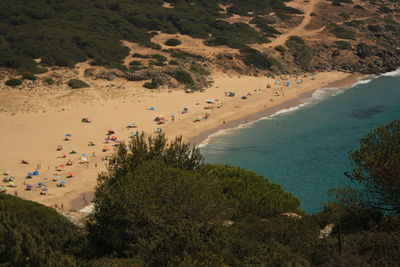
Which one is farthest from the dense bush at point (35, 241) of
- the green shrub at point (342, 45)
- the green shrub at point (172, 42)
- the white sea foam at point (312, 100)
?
the green shrub at point (342, 45)

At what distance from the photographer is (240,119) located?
60812 millimetres

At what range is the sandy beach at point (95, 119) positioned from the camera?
136 ft

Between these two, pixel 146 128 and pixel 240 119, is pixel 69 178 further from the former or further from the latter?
pixel 240 119

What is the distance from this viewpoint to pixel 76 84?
221 ft

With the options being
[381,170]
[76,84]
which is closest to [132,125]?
[76,84]

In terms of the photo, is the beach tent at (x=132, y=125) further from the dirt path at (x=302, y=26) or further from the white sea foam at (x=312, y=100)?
the dirt path at (x=302, y=26)

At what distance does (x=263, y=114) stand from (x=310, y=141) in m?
11.5

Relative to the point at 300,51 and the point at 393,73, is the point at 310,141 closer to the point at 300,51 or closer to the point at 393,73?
the point at 300,51

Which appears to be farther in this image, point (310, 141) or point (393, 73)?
point (393, 73)

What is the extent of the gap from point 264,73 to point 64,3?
1822 inches

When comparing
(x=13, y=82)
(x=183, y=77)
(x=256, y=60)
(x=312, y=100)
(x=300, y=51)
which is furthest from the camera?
(x=300, y=51)

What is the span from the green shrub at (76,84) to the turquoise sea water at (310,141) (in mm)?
24055

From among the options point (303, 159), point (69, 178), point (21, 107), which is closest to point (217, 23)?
point (21, 107)

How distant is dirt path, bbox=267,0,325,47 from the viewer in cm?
9990
